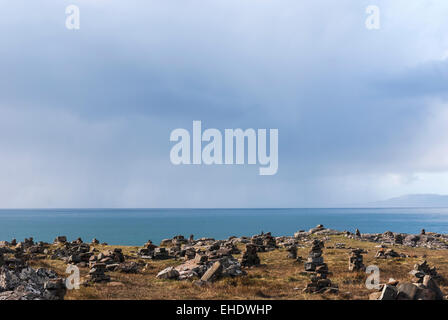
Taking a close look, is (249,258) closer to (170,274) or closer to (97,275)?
(170,274)

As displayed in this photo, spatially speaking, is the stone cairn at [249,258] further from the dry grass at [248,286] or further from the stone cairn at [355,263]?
the stone cairn at [355,263]

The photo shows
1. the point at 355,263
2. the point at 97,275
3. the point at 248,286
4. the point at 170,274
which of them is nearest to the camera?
the point at 248,286

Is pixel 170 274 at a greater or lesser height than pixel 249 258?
greater

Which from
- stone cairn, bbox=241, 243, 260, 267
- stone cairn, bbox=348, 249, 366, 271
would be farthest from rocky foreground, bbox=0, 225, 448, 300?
stone cairn, bbox=348, 249, 366, 271

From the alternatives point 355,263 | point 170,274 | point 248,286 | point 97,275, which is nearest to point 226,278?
point 248,286

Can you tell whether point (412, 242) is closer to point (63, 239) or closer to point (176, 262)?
point (176, 262)

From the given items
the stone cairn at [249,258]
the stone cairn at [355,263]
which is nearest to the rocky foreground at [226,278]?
the stone cairn at [249,258]

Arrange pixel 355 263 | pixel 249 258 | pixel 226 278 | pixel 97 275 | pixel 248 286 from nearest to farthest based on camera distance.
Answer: pixel 248 286
pixel 226 278
pixel 97 275
pixel 355 263
pixel 249 258

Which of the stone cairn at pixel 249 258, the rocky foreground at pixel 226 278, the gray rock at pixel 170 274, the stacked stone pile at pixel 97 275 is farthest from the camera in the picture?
the stone cairn at pixel 249 258

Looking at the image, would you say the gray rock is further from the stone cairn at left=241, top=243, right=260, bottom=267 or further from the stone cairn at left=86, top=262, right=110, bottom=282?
the stone cairn at left=241, top=243, right=260, bottom=267

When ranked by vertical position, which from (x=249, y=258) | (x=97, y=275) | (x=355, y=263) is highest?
(x=97, y=275)
